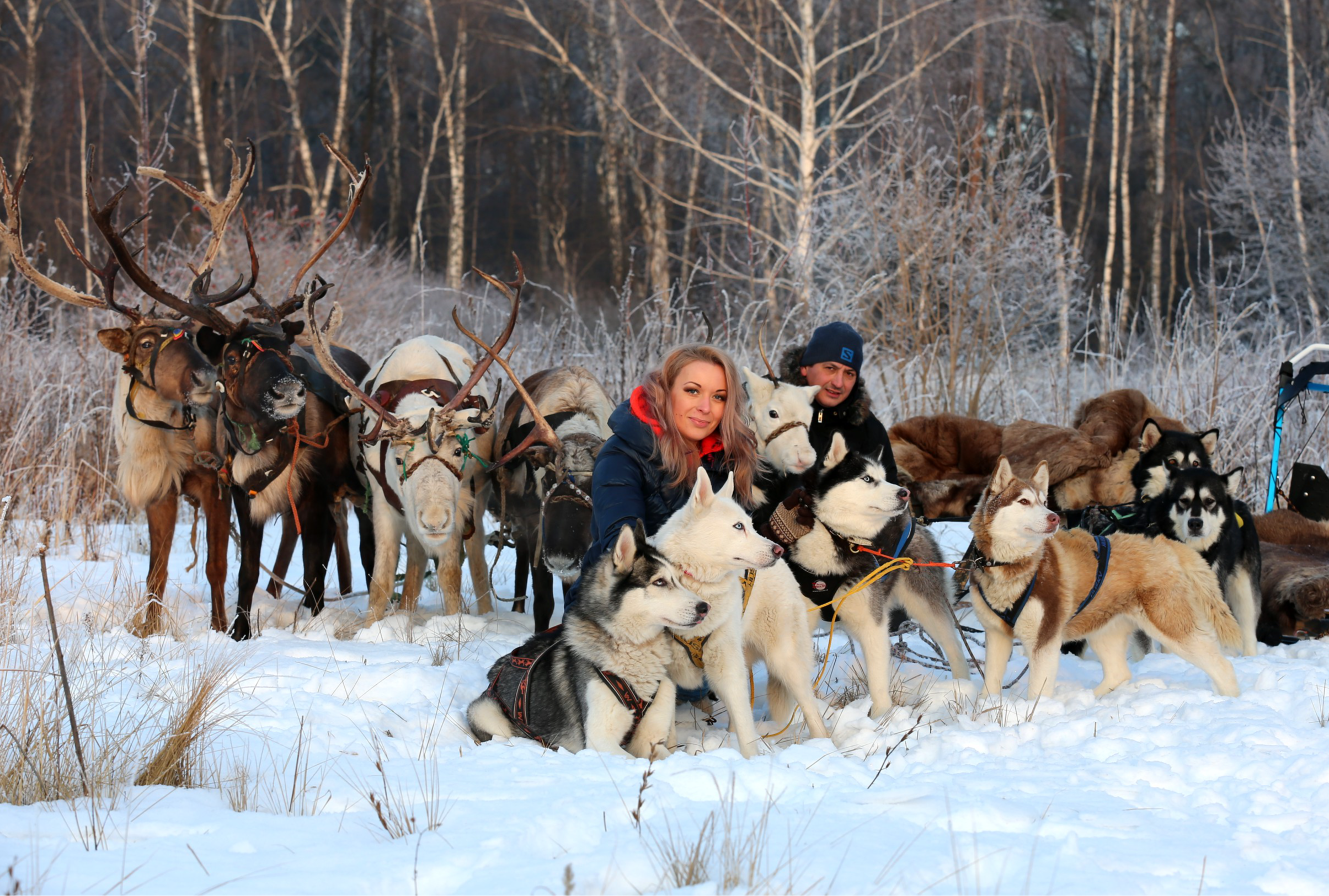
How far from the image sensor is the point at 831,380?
5.36 m

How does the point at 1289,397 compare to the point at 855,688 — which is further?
the point at 1289,397

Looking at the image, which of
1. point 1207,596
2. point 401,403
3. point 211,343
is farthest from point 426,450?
point 1207,596

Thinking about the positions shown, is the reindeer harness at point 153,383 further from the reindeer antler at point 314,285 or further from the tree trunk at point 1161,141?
the tree trunk at point 1161,141

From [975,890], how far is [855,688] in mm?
2458

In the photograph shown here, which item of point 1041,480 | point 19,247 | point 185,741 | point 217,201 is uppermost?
point 217,201

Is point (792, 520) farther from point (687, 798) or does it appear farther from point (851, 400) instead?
point (687, 798)

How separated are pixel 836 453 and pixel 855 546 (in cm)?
42

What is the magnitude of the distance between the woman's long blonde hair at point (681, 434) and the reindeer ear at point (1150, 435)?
2.65 m

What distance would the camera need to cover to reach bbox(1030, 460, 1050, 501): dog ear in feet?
15.1

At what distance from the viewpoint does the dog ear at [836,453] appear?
457cm

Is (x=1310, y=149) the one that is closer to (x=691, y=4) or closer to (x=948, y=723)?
(x=691, y=4)

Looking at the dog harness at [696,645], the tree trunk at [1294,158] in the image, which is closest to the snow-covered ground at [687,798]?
the dog harness at [696,645]

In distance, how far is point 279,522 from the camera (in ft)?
33.9

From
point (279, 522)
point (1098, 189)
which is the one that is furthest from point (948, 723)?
point (1098, 189)
